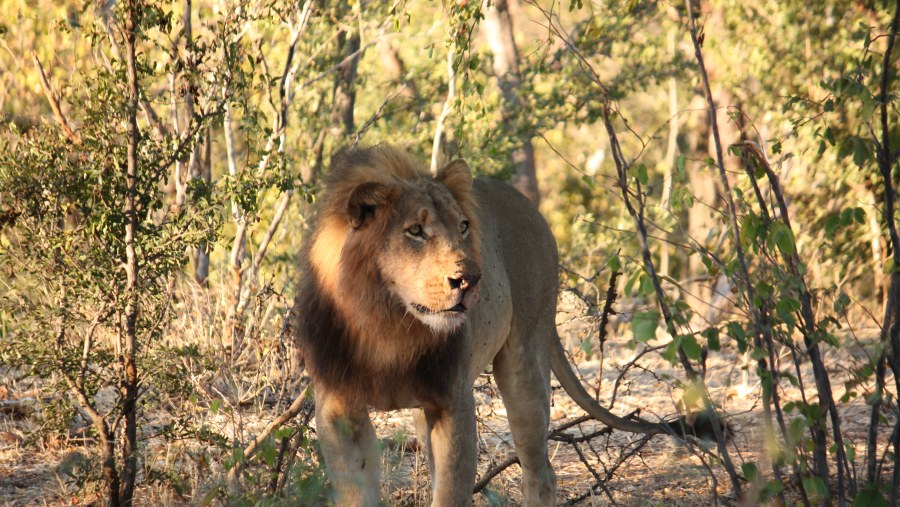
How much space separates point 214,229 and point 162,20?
90 cm

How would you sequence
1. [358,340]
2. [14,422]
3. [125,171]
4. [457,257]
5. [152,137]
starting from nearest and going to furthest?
1. [457,257]
2. [358,340]
3. [125,171]
4. [152,137]
5. [14,422]

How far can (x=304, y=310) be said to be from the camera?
3.97m

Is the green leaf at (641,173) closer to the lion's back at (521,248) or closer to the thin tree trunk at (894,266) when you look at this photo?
the thin tree trunk at (894,266)

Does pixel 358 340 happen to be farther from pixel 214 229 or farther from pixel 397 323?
pixel 214 229

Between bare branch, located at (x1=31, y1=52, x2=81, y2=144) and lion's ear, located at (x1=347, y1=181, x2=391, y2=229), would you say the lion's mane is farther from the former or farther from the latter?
bare branch, located at (x1=31, y1=52, x2=81, y2=144)

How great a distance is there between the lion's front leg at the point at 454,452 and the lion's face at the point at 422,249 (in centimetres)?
37

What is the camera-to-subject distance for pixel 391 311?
12.1ft

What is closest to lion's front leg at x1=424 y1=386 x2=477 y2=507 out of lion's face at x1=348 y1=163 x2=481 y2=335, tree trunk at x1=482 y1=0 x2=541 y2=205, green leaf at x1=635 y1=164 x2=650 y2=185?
lion's face at x1=348 y1=163 x2=481 y2=335

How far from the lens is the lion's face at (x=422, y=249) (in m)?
3.51

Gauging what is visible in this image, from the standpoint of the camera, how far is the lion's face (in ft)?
11.5

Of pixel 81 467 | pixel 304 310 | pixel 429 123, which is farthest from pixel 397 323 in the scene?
pixel 429 123

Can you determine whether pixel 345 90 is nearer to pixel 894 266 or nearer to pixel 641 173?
pixel 641 173

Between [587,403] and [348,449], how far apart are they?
1.42m

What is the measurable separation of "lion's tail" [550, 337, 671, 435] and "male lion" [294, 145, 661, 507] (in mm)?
98
